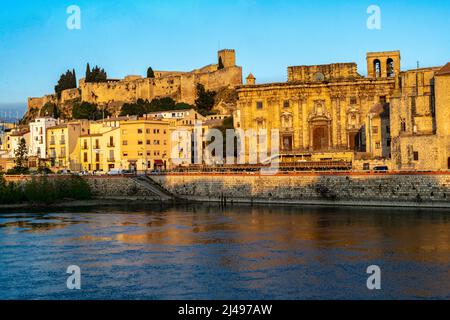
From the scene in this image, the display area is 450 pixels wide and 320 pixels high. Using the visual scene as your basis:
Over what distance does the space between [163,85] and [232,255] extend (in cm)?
8564

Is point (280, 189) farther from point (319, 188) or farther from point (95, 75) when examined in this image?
point (95, 75)

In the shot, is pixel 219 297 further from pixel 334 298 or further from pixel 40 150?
pixel 40 150

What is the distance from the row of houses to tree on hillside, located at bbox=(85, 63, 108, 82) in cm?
3667

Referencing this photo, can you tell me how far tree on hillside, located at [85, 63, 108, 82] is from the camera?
124812mm

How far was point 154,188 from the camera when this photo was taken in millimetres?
61719

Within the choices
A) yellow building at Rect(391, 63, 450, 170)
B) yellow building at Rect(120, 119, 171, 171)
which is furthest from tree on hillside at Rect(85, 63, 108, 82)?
yellow building at Rect(391, 63, 450, 170)

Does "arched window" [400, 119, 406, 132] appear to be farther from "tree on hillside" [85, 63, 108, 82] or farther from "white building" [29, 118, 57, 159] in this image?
"tree on hillside" [85, 63, 108, 82]

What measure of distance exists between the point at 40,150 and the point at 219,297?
219ft

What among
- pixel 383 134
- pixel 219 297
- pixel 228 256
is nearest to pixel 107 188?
pixel 383 134

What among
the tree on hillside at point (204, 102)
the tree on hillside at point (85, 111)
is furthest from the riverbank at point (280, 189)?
the tree on hillside at point (85, 111)

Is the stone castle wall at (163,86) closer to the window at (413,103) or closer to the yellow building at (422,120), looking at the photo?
the yellow building at (422,120)

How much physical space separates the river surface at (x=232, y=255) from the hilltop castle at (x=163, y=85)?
201ft
